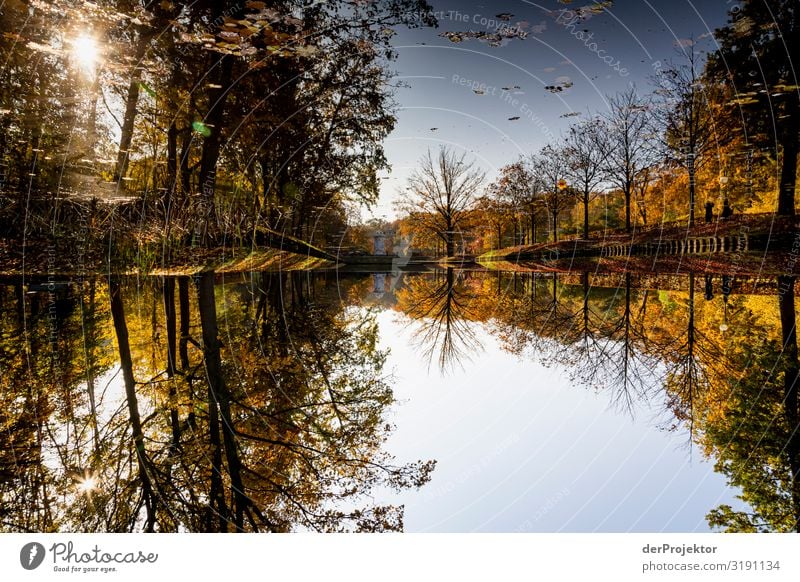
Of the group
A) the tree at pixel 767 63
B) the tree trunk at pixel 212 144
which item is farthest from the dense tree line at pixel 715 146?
the tree trunk at pixel 212 144

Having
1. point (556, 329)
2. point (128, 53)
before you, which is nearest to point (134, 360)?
point (556, 329)

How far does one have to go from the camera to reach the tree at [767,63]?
787 centimetres

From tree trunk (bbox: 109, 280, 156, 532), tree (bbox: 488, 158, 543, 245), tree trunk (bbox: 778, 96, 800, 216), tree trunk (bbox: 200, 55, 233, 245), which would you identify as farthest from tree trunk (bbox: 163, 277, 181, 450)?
tree (bbox: 488, 158, 543, 245)

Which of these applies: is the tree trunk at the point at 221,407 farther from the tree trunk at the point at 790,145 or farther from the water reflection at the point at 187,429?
the tree trunk at the point at 790,145

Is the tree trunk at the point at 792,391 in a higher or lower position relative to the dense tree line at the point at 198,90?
→ lower

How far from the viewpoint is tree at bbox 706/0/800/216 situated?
25.8 ft

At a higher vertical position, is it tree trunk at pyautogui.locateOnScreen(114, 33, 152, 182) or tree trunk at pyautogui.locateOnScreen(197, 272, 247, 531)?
tree trunk at pyautogui.locateOnScreen(114, 33, 152, 182)

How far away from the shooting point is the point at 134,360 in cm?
470

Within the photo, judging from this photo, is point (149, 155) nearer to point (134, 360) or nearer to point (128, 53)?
point (128, 53)

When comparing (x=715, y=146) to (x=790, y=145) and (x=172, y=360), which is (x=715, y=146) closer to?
(x=790, y=145)

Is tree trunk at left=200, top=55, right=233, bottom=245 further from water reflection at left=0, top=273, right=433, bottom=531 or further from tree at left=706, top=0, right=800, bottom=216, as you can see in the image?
tree at left=706, top=0, right=800, bottom=216

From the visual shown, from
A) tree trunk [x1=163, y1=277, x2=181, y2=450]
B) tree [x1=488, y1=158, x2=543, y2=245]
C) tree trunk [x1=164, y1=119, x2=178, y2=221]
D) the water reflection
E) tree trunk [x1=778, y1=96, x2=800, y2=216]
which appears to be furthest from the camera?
tree [x1=488, y1=158, x2=543, y2=245]

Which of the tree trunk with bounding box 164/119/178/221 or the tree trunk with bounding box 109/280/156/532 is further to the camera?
the tree trunk with bounding box 164/119/178/221

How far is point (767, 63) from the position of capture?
356 inches
